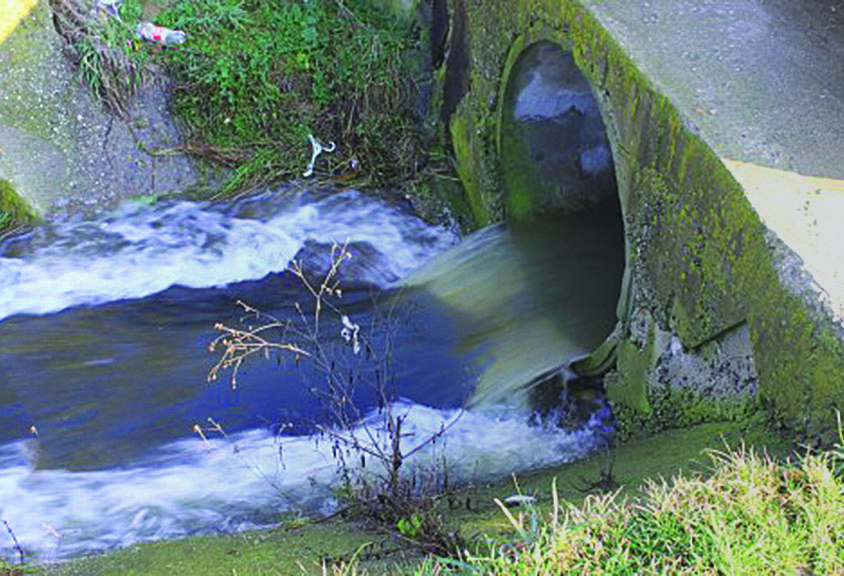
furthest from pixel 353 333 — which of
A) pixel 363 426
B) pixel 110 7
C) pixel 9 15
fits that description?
pixel 9 15

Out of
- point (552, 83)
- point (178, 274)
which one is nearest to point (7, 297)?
point (178, 274)

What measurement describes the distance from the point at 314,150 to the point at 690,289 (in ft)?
12.9

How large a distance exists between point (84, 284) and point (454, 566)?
168 inches

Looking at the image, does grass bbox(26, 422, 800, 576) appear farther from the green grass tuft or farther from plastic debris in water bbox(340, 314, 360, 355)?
plastic debris in water bbox(340, 314, 360, 355)

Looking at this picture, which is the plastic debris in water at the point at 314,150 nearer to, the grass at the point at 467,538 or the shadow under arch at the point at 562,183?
the shadow under arch at the point at 562,183

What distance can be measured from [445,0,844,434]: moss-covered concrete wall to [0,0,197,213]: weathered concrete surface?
10.2 ft

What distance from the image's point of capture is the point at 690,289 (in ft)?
14.5

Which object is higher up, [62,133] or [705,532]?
[62,133]

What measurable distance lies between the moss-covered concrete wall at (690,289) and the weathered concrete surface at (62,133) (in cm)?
312

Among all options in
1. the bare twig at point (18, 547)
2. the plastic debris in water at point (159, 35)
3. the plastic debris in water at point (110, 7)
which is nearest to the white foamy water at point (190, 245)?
the plastic debris in water at point (159, 35)

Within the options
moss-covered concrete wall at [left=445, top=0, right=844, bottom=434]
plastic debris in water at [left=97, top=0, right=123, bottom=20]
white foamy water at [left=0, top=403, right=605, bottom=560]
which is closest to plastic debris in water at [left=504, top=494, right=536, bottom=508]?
white foamy water at [left=0, top=403, right=605, bottom=560]

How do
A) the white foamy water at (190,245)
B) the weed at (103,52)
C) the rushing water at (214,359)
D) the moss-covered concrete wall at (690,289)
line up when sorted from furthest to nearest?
the weed at (103,52)
the white foamy water at (190,245)
the rushing water at (214,359)
the moss-covered concrete wall at (690,289)

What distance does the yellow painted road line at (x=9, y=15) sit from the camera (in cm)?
738

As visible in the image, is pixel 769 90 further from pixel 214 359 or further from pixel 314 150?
pixel 314 150
